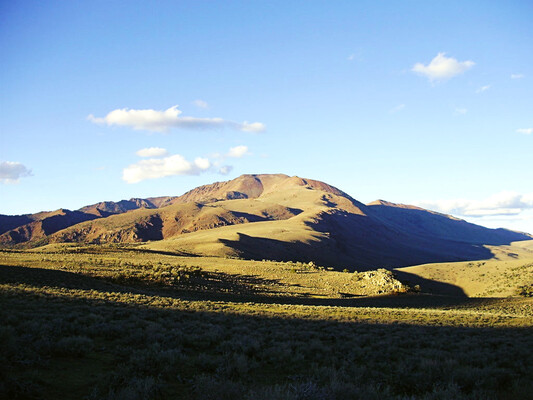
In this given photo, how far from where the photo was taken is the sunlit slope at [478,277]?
51.2 metres

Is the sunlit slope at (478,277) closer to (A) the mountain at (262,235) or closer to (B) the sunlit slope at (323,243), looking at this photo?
(B) the sunlit slope at (323,243)

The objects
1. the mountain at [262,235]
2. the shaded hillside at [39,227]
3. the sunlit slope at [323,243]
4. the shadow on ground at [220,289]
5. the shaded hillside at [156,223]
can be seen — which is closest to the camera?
the shadow on ground at [220,289]

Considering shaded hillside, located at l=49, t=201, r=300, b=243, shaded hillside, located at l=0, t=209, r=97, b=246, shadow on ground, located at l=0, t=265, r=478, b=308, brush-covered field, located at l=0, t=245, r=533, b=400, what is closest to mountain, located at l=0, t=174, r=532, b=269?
shaded hillside, located at l=49, t=201, r=300, b=243

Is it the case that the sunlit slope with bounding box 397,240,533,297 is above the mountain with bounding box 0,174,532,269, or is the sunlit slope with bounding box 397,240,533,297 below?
below

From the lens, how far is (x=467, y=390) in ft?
25.8

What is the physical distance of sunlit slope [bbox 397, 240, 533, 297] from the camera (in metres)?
51.2

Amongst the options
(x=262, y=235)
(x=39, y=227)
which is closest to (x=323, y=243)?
(x=262, y=235)

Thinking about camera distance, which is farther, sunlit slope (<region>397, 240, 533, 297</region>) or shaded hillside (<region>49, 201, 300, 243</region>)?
shaded hillside (<region>49, 201, 300, 243</region>)

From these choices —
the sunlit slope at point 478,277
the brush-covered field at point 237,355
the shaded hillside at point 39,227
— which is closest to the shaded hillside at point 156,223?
the shaded hillside at point 39,227

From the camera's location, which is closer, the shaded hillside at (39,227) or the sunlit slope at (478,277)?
the sunlit slope at (478,277)

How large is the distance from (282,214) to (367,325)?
161732 mm

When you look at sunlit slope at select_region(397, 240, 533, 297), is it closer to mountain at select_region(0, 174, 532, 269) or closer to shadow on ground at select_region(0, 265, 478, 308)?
shadow on ground at select_region(0, 265, 478, 308)

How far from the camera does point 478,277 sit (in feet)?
214

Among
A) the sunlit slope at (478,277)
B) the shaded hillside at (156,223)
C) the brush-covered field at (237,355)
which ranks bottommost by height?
the sunlit slope at (478,277)
